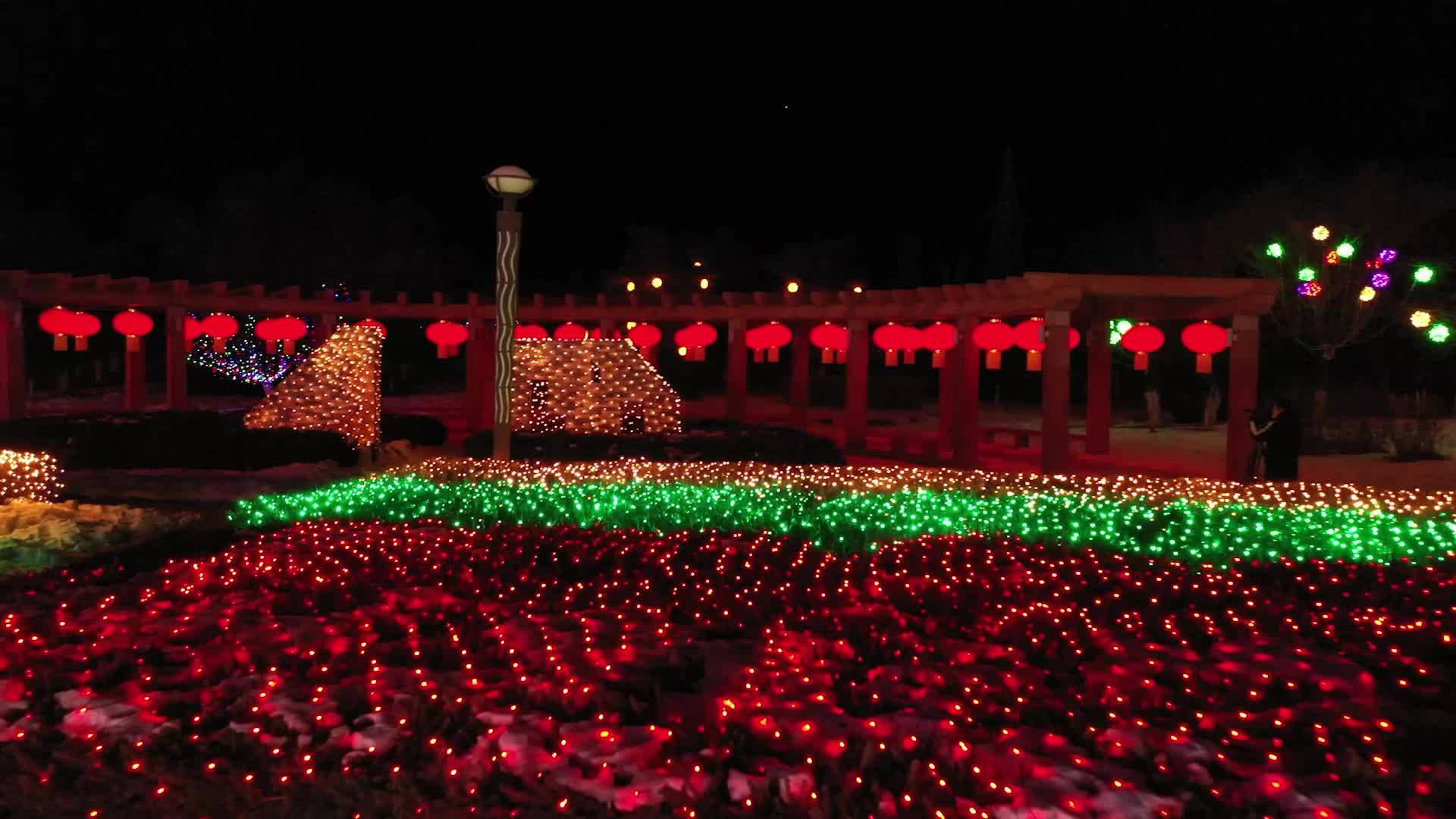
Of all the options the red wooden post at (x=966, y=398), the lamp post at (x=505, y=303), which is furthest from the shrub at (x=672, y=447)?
the red wooden post at (x=966, y=398)

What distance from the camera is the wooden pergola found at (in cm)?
1303

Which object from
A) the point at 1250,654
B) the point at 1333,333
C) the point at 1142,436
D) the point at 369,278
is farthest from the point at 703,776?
the point at 369,278

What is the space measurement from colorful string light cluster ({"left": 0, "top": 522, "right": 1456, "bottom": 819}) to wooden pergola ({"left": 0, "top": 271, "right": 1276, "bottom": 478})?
704 centimetres

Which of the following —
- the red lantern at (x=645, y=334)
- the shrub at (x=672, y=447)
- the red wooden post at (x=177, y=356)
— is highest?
the red lantern at (x=645, y=334)

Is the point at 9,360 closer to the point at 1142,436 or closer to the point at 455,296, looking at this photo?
the point at 455,296

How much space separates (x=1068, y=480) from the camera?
405 inches

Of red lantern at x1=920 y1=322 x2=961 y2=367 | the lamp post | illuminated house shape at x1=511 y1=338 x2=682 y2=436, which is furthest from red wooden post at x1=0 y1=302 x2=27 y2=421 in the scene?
red lantern at x1=920 y1=322 x2=961 y2=367

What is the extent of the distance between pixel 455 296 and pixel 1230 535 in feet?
76.2

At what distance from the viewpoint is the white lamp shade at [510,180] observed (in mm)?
10430

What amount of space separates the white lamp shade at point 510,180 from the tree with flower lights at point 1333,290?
14.4 m

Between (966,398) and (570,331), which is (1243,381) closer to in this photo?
(966,398)

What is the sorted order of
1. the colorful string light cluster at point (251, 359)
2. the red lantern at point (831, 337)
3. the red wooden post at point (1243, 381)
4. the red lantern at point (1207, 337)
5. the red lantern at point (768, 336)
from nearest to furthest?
the red wooden post at point (1243, 381), the red lantern at point (1207, 337), the red lantern at point (831, 337), the red lantern at point (768, 336), the colorful string light cluster at point (251, 359)

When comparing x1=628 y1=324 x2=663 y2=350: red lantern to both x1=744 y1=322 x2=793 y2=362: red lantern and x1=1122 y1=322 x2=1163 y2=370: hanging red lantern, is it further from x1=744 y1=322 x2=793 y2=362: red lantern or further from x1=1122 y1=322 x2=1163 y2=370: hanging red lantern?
x1=1122 y1=322 x2=1163 y2=370: hanging red lantern

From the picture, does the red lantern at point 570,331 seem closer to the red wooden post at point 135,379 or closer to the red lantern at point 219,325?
the red lantern at point 219,325
